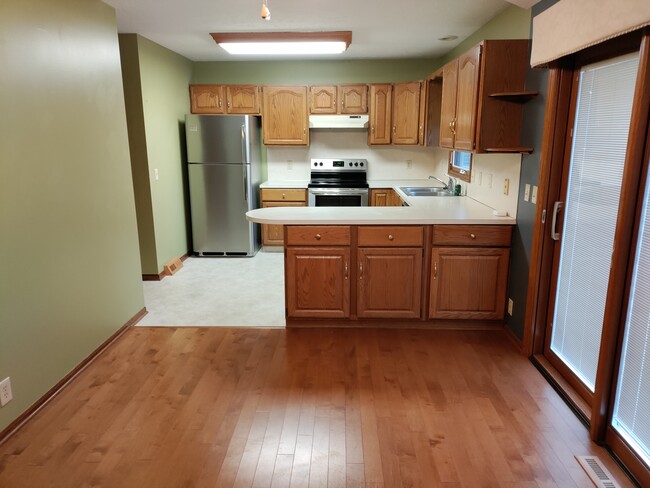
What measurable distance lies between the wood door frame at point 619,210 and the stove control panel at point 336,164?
353 centimetres

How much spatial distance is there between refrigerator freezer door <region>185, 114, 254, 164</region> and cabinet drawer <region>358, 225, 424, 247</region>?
262cm

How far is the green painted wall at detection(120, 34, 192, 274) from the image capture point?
4379 millimetres

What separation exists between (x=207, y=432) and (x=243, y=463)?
1.05 feet

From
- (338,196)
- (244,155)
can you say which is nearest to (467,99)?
(338,196)

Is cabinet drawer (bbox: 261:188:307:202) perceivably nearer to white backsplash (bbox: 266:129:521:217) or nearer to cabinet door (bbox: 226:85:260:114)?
white backsplash (bbox: 266:129:521:217)

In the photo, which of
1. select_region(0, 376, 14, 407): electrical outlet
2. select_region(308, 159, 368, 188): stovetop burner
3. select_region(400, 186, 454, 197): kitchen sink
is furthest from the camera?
select_region(308, 159, 368, 188): stovetop burner

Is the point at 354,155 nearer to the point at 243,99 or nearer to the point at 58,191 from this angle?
the point at 243,99

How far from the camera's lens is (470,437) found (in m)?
2.23

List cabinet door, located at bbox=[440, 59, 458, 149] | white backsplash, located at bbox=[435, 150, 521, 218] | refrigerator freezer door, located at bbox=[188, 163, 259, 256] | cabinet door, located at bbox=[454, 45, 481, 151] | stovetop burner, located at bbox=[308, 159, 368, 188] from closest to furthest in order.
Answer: cabinet door, located at bbox=[454, 45, 481, 151] < white backsplash, located at bbox=[435, 150, 521, 218] < cabinet door, located at bbox=[440, 59, 458, 149] < refrigerator freezer door, located at bbox=[188, 163, 259, 256] < stovetop burner, located at bbox=[308, 159, 368, 188]

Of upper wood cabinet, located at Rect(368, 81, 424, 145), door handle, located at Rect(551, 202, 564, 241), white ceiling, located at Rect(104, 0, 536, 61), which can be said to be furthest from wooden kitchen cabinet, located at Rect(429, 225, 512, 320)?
upper wood cabinet, located at Rect(368, 81, 424, 145)

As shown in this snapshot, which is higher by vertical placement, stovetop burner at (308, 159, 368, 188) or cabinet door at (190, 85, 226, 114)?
cabinet door at (190, 85, 226, 114)

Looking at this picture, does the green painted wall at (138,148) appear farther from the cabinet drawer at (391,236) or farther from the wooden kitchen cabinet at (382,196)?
the wooden kitchen cabinet at (382,196)

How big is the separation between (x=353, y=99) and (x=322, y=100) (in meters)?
0.39

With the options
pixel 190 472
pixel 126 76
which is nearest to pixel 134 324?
pixel 190 472
